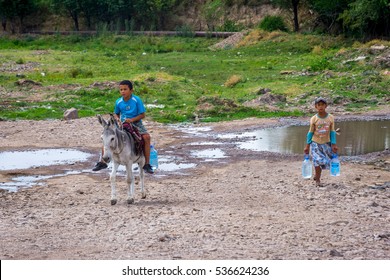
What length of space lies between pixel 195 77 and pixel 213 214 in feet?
83.6

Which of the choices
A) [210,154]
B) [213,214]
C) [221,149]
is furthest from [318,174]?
[221,149]

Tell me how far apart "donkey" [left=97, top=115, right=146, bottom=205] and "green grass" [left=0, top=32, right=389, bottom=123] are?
11.5 meters

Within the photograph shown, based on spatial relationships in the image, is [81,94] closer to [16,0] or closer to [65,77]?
[65,77]

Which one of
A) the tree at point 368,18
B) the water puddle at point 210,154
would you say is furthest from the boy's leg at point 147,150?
the tree at point 368,18

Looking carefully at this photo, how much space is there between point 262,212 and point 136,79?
820 inches

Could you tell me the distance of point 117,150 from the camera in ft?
37.3

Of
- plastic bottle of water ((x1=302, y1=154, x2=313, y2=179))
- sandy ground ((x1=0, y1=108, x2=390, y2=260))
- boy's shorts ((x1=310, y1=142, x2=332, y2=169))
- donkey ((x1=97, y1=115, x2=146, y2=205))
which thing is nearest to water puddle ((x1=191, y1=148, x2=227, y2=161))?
sandy ground ((x1=0, y1=108, x2=390, y2=260))

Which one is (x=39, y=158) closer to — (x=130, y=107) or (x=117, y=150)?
(x=130, y=107)

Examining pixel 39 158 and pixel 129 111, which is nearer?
pixel 129 111

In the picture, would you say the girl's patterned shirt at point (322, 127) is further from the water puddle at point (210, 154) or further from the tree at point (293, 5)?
the tree at point (293, 5)

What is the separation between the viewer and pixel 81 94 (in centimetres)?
2784

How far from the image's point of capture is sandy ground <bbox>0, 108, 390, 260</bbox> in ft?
28.5

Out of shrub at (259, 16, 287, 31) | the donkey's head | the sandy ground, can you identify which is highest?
shrub at (259, 16, 287, 31)

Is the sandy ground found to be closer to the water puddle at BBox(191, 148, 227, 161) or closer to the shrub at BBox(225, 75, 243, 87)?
the water puddle at BBox(191, 148, 227, 161)
